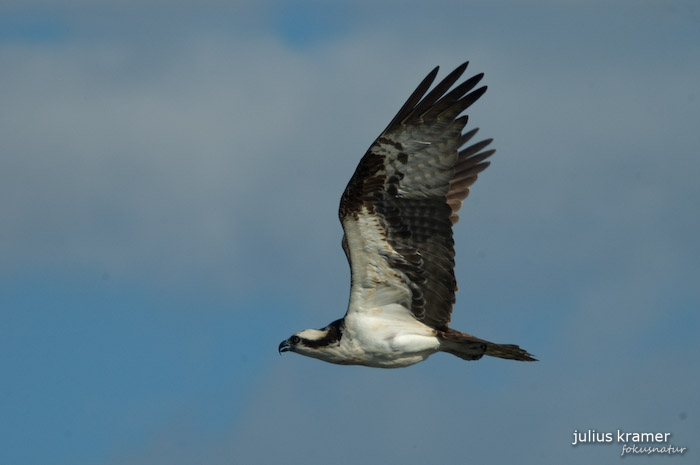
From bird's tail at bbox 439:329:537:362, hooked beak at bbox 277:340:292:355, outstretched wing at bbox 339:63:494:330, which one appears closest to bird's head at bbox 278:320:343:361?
hooked beak at bbox 277:340:292:355

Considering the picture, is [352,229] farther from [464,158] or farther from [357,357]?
[464,158]

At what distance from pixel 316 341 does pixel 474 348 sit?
6.68 ft

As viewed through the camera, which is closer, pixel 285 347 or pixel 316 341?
pixel 316 341

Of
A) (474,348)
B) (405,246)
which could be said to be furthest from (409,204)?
(474,348)

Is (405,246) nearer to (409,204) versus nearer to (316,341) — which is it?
(409,204)

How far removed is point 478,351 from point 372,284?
5.39 feet

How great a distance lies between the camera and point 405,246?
49.2 feet

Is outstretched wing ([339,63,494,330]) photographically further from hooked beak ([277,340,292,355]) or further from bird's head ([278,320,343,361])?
hooked beak ([277,340,292,355])

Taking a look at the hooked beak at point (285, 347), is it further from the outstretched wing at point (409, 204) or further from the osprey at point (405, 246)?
the outstretched wing at point (409, 204)

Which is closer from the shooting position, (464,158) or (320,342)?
(320,342)

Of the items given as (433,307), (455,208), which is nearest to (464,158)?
(455,208)

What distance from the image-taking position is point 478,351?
1543 centimetres

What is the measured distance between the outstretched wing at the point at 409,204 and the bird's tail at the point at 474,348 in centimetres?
53

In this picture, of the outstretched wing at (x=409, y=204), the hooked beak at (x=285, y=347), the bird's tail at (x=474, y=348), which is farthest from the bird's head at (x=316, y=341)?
the bird's tail at (x=474, y=348)
